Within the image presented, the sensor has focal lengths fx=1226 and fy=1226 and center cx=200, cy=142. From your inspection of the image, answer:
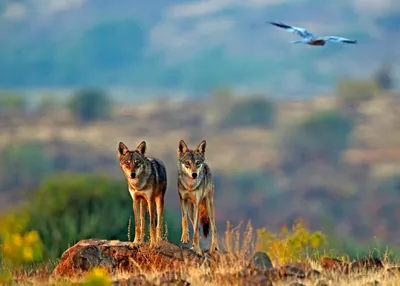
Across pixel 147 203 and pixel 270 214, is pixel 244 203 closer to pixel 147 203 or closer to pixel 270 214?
pixel 270 214

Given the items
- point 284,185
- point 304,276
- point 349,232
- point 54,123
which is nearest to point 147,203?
point 304,276

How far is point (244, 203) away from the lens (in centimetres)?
9050

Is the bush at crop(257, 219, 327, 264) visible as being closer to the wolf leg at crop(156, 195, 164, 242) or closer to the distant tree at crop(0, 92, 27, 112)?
the wolf leg at crop(156, 195, 164, 242)

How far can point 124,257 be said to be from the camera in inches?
634

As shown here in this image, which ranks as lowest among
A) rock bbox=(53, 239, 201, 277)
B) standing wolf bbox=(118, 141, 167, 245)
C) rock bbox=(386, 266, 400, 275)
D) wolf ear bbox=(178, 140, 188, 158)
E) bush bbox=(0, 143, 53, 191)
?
rock bbox=(386, 266, 400, 275)

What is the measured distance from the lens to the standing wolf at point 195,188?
16.0 metres

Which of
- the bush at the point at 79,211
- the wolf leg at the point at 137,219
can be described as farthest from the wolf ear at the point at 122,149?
the bush at the point at 79,211

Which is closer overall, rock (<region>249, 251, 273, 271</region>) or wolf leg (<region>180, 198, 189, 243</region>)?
rock (<region>249, 251, 273, 271</region>)

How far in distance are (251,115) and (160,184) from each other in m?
93.7

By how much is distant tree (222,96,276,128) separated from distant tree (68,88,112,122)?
10.9m

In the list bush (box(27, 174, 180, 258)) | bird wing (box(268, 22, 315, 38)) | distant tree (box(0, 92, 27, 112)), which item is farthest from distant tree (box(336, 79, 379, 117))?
bird wing (box(268, 22, 315, 38))

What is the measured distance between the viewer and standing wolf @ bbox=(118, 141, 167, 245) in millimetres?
15969

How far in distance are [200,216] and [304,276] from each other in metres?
2.27

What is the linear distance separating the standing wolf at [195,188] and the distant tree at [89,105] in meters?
92.2
